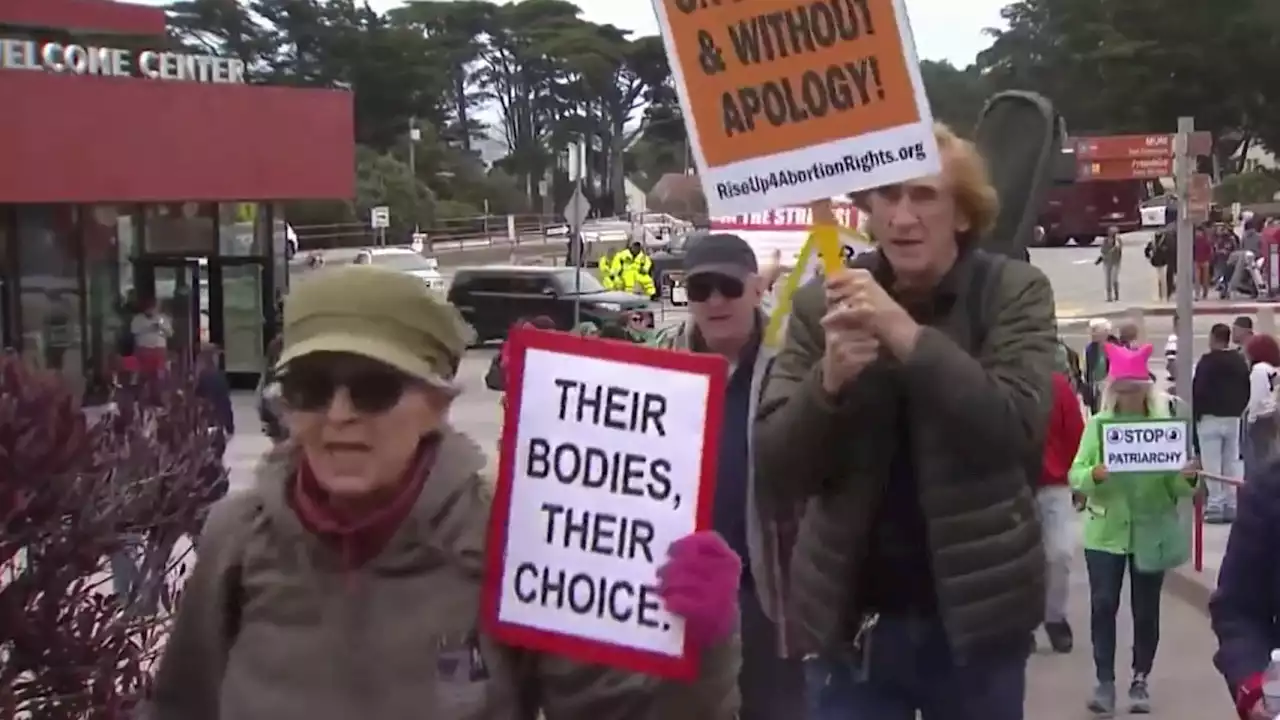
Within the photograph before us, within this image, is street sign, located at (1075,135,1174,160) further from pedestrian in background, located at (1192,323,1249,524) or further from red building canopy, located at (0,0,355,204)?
pedestrian in background, located at (1192,323,1249,524)

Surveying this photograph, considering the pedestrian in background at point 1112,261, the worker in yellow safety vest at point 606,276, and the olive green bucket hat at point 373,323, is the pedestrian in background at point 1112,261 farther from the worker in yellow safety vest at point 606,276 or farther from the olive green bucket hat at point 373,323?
the olive green bucket hat at point 373,323

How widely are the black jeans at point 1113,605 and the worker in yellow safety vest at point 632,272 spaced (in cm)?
3263

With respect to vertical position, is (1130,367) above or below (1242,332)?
above

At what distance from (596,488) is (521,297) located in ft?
108

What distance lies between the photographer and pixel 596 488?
2.58 m

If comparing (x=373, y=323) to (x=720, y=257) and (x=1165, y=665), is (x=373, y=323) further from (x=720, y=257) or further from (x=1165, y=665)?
(x=1165, y=665)

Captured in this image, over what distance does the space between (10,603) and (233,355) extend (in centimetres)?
2439

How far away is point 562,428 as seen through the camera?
8.54 ft

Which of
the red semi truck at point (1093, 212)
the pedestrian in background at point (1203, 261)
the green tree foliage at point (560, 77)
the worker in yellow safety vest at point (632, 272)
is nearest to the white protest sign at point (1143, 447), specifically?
the worker in yellow safety vest at point (632, 272)

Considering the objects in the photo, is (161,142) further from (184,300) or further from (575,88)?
(575,88)

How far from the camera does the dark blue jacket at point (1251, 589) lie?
362 centimetres

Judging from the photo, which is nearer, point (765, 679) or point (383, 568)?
point (383, 568)

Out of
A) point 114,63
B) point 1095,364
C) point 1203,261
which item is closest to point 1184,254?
point 1095,364

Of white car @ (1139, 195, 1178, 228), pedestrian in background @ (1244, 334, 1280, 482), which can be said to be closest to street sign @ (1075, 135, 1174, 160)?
white car @ (1139, 195, 1178, 228)
